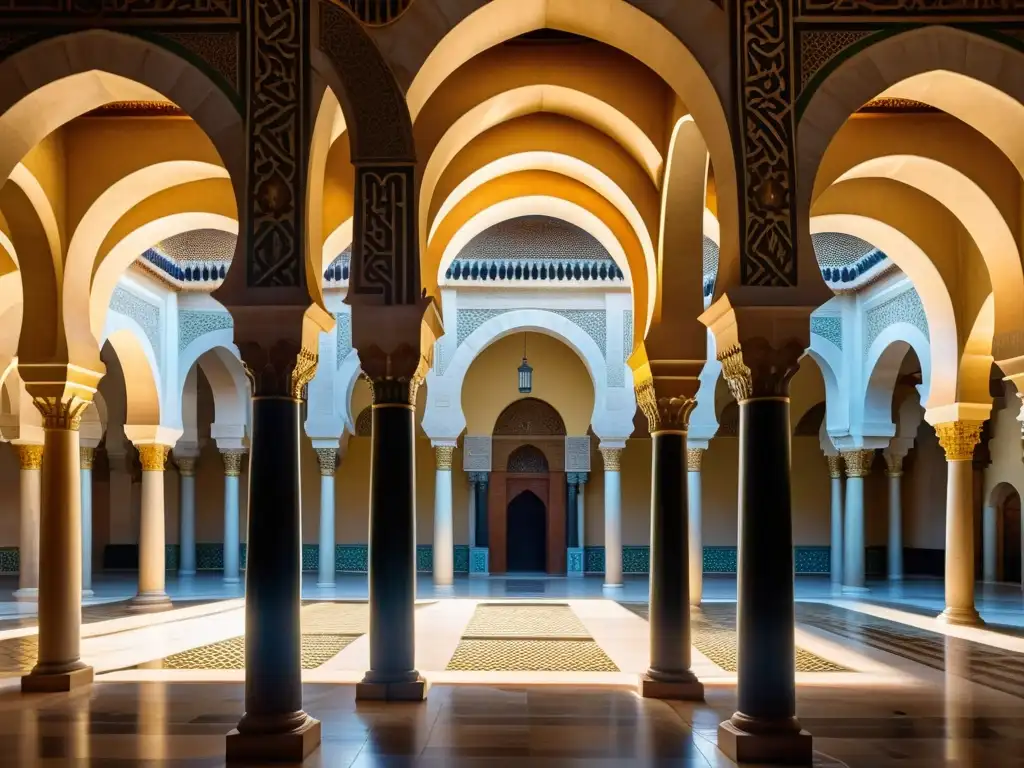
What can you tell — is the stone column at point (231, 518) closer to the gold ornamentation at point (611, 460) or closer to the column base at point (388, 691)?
the gold ornamentation at point (611, 460)

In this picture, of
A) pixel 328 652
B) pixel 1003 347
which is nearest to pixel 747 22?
pixel 1003 347

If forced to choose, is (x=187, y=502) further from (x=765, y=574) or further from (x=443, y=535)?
(x=765, y=574)

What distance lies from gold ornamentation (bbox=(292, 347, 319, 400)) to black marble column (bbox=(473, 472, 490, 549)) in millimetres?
12240

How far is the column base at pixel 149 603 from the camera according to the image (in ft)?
38.7

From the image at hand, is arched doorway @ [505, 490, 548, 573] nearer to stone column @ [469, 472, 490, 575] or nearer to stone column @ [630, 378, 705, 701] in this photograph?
stone column @ [469, 472, 490, 575]

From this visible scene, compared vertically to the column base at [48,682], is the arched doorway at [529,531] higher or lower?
lower

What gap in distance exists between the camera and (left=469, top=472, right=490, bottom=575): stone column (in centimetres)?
1738

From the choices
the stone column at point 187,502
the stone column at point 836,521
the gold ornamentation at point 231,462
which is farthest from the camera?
the stone column at point 187,502

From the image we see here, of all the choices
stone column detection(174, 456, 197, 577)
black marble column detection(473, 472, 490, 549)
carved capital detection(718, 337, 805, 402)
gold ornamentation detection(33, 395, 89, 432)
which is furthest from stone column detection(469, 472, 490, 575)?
carved capital detection(718, 337, 805, 402)

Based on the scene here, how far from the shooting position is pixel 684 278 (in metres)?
6.45

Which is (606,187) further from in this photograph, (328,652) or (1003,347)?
(328,652)

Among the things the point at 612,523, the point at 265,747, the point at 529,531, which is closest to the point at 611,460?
the point at 612,523

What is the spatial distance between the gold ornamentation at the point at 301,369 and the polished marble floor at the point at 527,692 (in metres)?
1.70

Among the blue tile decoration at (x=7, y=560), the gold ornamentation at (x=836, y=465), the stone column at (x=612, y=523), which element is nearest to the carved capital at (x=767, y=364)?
the stone column at (x=612, y=523)
